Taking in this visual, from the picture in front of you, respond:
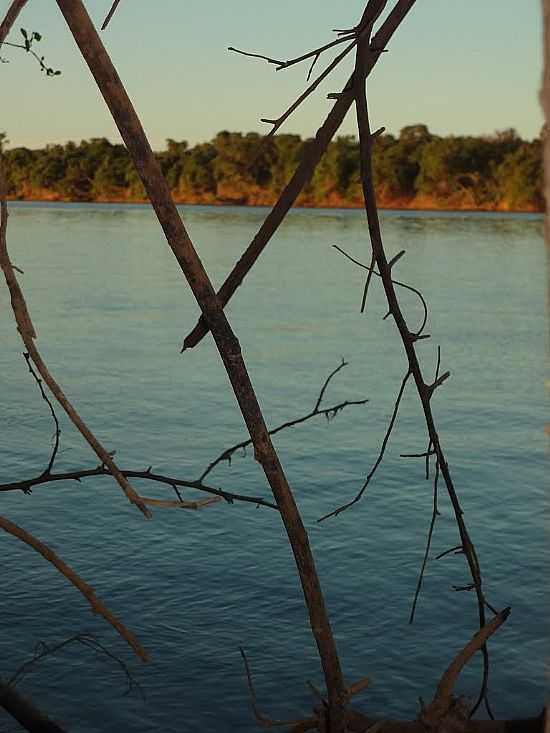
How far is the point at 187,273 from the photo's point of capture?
115cm

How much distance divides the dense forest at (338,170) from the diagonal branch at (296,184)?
5039 cm

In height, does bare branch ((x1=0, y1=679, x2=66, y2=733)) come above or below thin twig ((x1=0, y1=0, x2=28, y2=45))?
below

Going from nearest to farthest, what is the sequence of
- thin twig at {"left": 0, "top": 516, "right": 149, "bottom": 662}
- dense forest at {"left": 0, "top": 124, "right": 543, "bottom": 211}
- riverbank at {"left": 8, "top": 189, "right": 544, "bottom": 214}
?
thin twig at {"left": 0, "top": 516, "right": 149, "bottom": 662}
dense forest at {"left": 0, "top": 124, "right": 543, "bottom": 211}
riverbank at {"left": 8, "top": 189, "right": 544, "bottom": 214}

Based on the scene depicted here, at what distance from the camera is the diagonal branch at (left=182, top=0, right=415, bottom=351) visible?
1168 millimetres

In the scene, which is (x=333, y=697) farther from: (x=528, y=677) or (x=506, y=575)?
(x=506, y=575)

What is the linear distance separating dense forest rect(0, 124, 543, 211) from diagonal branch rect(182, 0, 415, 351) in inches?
1984

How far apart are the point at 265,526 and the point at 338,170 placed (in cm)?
5029

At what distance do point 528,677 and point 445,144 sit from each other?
54.7 meters

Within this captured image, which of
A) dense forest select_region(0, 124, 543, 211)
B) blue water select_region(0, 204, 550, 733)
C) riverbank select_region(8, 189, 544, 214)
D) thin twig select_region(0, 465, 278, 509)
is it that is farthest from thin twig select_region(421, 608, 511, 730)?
Answer: riverbank select_region(8, 189, 544, 214)

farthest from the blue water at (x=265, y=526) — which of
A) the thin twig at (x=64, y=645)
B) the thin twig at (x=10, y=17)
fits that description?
the thin twig at (x=10, y=17)

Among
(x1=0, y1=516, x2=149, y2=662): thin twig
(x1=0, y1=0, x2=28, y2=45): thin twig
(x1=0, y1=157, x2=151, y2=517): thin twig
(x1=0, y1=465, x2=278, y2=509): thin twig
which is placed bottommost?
(x1=0, y1=516, x2=149, y2=662): thin twig

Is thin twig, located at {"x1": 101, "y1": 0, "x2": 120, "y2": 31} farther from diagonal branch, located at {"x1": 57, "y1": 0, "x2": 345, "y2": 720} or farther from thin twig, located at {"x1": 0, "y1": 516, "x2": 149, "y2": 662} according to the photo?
thin twig, located at {"x1": 0, "y1": 516, "x2": 149, "y2": 662}

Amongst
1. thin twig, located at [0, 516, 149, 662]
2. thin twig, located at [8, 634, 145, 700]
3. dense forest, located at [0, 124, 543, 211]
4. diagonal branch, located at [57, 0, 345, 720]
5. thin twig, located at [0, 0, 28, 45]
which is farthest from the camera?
dense forest, located at [0, 124, 543, 211]

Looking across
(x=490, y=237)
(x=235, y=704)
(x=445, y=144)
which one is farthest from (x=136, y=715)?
(x=445, y=144)
